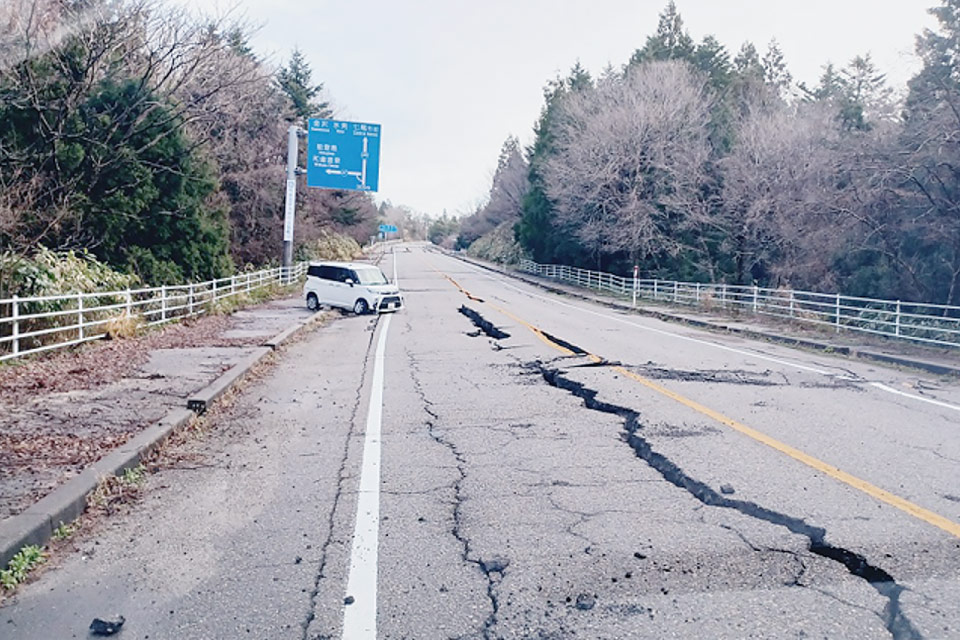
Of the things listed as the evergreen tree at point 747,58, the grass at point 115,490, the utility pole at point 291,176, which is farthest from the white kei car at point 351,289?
the evergreen tree at point 747,58

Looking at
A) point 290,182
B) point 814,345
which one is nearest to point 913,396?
point 814,345

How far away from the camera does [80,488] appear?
5527mm

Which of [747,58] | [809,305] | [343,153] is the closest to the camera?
[809,305]

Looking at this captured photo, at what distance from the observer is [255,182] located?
1485 inches

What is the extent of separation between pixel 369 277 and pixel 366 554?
70.8 feet

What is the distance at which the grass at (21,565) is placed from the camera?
4.20 metres

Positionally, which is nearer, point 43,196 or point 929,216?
point 43,196

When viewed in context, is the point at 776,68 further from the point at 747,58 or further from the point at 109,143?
the point at 109,143

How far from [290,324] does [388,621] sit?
17071 mm

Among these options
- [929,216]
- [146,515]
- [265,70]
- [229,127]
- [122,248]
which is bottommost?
[146,515]

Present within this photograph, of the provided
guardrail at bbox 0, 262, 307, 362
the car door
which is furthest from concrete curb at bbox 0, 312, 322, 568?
the car door

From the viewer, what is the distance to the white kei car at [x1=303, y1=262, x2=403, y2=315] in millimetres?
25062

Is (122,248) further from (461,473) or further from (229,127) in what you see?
(461,473)

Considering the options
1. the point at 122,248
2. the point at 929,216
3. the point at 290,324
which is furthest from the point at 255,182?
the point at 929,216
